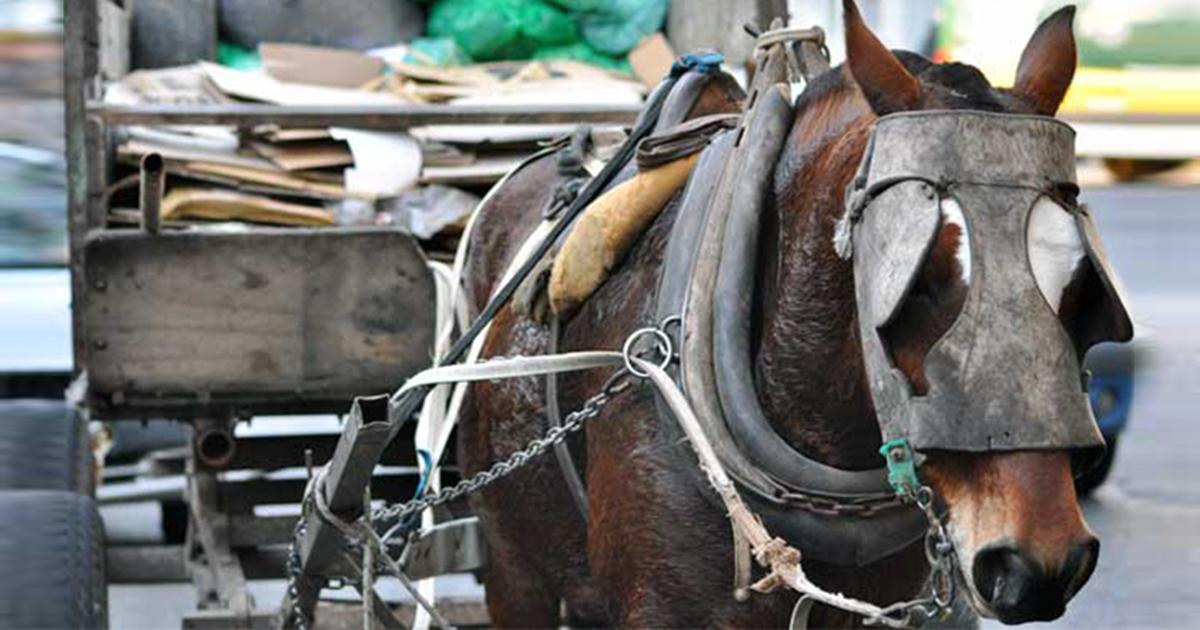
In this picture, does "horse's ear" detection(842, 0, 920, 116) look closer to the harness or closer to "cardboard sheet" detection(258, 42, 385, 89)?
the harness

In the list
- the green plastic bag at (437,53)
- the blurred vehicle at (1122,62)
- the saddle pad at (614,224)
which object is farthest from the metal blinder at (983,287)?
the blurred vehicle at (1122,62)

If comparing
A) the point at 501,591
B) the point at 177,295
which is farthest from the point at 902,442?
the point at 177,295

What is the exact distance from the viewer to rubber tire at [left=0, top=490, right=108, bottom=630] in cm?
416

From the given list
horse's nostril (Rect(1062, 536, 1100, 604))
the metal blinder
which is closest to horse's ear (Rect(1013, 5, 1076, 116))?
the metal blinder

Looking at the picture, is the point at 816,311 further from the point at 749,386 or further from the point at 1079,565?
the point at 1079,565

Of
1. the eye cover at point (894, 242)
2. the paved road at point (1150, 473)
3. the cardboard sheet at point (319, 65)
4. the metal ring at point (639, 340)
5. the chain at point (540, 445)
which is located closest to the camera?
the eye cover at point (894, 242)

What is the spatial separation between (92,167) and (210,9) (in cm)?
134

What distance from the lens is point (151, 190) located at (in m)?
4.93

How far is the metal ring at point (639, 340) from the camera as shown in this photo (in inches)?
132

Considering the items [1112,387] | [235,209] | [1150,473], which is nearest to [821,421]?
[235,209]

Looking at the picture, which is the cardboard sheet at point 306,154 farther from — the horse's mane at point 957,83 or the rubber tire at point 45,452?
the horse's mane at point 957,83

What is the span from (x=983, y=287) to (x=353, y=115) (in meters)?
2.97

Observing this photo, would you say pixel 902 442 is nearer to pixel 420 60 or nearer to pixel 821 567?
pixel 821 567

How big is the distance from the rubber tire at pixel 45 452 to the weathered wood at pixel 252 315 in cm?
11
